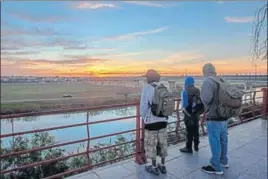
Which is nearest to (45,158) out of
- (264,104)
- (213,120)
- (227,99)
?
(213,120)

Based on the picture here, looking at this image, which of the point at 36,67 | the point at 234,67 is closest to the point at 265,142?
the point at 234,67

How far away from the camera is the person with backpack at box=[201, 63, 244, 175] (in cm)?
253

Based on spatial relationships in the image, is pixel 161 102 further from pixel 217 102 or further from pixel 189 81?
pixel 189 81

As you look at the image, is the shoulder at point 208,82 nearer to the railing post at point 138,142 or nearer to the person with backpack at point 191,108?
the person with backpack at point 191,108

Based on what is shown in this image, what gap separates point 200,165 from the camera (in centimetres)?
315

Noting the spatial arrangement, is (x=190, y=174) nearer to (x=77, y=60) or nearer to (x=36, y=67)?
(x=77, y=60)

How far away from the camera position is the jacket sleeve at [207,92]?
2.54 metres

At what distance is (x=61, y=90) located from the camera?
22.2 meters

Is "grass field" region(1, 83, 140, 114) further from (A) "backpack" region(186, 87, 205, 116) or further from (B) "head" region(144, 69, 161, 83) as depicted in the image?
(B) "head" region(144, 69, 161, 83)

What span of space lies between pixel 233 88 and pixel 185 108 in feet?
3.06

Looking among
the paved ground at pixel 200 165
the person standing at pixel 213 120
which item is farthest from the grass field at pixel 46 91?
the person standing at pixel 213 120

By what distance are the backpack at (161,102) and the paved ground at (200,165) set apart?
34.1 inches

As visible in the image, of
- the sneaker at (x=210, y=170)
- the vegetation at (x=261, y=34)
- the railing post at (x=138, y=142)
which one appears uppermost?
the vegetation at (x=261, y=34)

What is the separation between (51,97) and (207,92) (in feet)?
66.8
